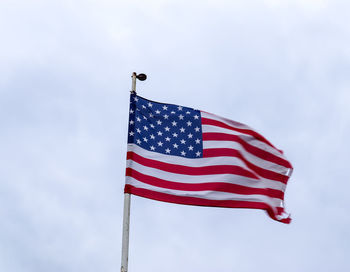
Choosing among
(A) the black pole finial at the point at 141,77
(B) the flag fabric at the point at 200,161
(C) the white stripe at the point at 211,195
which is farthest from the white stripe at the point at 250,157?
(A) the black pole finial at the point at 141,77

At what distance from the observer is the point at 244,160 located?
15945 millimetres

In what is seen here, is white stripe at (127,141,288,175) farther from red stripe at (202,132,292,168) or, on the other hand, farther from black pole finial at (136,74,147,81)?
black pole finial at (136,74,147,81)

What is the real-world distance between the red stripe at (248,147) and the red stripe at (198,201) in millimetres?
1378

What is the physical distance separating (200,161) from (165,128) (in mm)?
1239

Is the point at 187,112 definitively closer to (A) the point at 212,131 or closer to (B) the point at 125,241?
(A) the point at 212,131

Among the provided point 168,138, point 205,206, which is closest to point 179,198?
point 205,206

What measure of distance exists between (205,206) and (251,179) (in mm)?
1562

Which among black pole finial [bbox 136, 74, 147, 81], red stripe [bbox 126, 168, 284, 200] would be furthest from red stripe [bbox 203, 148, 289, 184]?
black pole finial [bbox 136, 74, 147, 81]

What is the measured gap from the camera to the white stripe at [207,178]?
14.8 m

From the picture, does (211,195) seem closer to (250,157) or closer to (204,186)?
(204,186)

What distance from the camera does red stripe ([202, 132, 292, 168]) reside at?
16062mm

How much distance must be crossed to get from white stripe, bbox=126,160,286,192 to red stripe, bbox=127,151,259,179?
0.30 ft

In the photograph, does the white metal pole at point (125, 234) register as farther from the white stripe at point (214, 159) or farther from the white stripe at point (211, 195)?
the white stripe at point (214, 159)

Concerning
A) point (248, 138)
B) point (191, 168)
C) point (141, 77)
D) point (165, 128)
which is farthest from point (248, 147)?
point (141, 77)
